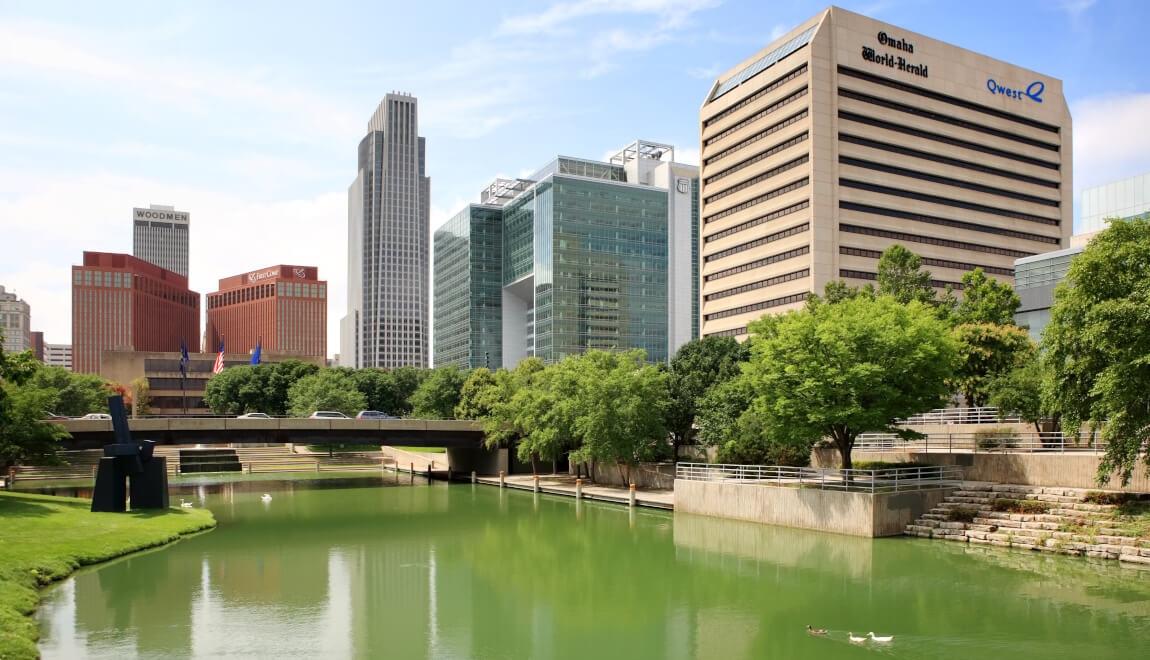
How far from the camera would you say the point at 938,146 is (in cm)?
12519

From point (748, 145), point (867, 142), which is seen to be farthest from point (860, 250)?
point (748, 145)

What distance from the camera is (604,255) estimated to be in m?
182

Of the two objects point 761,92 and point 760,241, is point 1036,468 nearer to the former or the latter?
point 760,241

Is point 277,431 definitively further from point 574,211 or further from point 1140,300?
point 574,211

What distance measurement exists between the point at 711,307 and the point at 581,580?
342 ft

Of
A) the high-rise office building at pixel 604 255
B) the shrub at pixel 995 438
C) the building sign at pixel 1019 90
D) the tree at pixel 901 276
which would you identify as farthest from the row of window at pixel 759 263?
the shrub at pixel 995 438

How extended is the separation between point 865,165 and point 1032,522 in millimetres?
89407

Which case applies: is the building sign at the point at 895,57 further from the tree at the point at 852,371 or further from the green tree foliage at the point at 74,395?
the green tree foliage at the point at 74,395

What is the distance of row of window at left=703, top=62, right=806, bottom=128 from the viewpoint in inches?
4698

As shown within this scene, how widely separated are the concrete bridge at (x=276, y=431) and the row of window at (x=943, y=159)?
223 ft

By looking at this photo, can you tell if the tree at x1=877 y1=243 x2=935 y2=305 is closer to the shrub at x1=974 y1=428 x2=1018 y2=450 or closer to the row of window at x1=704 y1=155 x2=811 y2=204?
the shrub at x1=974 y1=428 x2=1018 y2=450

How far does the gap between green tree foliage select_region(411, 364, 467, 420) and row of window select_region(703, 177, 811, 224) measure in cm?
4792

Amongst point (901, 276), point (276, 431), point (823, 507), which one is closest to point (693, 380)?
point (901, 276)

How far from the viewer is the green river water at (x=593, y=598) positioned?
23.7 meters
